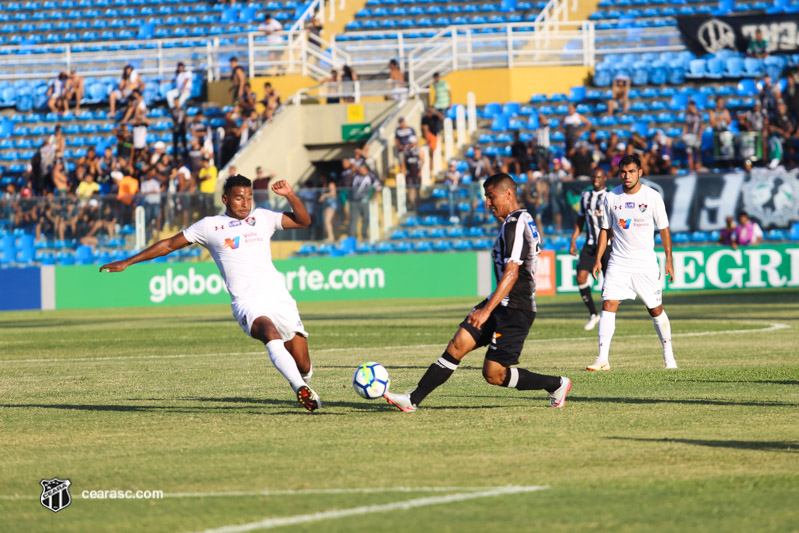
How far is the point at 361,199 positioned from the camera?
29719 millimetres

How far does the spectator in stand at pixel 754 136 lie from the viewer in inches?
1252

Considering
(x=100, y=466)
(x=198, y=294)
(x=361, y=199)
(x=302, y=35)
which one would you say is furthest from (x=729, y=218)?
(x=100, y=466)

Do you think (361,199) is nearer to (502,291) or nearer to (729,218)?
(729,218)

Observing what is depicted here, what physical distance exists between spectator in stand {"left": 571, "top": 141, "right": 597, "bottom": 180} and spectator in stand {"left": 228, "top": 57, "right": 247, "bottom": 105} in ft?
39.6

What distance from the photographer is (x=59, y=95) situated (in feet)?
138

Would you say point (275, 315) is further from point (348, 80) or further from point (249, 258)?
point (348, 80)

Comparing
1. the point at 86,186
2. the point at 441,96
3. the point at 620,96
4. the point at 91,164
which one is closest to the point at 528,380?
the point at 86,186

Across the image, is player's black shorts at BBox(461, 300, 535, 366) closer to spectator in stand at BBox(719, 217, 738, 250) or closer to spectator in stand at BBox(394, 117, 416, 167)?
spectator in stand at BBox(719, 217, 738, 250)

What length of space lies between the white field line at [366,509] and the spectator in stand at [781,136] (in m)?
26.2

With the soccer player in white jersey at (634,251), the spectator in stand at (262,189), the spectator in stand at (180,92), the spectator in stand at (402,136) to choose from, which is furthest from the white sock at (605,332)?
the spectator in stand at (180,92)

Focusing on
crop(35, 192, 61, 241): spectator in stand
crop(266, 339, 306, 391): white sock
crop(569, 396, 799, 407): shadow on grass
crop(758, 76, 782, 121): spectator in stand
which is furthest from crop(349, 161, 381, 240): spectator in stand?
crop(266, 339, 306, 391): white sock

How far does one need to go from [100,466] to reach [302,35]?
33.5 m

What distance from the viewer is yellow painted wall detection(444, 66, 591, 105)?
38.3m

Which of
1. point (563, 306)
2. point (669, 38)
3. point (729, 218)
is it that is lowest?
point (563, 306)
